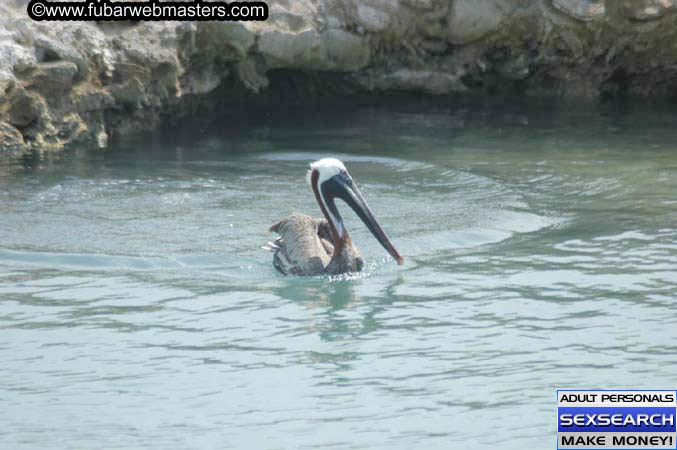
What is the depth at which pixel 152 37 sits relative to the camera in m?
14.1

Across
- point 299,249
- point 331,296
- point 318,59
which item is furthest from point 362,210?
point 318,59

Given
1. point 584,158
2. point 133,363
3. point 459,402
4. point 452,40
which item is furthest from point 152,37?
point 459,402

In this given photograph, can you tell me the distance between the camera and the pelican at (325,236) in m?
9.41

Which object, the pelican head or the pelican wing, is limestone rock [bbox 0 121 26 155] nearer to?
the pelican wing

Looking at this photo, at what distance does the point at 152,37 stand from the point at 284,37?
1650mm

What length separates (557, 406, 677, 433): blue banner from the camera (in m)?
6.45

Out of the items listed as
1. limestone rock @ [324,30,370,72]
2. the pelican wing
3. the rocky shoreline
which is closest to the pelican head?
the pelican wing

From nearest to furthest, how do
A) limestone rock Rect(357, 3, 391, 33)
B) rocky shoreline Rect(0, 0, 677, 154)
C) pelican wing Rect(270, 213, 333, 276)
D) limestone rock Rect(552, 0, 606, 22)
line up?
pelican wing Rect(270, 213, 333, 276)
rocky shoreline Rect(0, 0, 677, 154)
limestone rock Rect(357, 3, 391, 33)
limestone rock Rect(552, 0, 606, 22)

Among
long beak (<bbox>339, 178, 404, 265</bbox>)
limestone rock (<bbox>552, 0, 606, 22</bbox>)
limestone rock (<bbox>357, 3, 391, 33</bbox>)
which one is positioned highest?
limestone rock (<bbox>552, 0, 606, 22</bbox>)

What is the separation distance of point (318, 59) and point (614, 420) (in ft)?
31.2

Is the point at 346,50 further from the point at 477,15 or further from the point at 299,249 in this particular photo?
the point at 299,249

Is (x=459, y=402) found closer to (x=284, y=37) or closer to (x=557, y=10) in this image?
(x=284, y=37)

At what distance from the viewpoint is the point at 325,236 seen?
10.1 metres

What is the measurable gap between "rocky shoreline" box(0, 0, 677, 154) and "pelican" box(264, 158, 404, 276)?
4859mm
